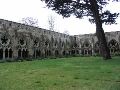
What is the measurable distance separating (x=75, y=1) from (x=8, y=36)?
1252 centimetres

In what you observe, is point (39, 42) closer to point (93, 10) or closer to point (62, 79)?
point (93, 10)

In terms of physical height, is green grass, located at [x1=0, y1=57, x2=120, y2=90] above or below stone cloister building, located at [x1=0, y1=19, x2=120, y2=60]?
below

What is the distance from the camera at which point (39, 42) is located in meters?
39.7

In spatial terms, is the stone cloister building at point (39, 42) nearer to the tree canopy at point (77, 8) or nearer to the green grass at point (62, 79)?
the tree canopy at point (77, 8)

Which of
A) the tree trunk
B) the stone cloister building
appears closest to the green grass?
the tree trunk

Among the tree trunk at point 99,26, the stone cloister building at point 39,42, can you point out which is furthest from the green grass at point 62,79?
the stone cloister building at point 39,42

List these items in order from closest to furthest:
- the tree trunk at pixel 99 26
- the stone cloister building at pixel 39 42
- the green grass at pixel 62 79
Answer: the green grass at pixel 62 79, the tree trunk at pixel 99 26, the stone cloister building at pixel 39 42

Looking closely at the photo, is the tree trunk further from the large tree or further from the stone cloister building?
the stone cloister building

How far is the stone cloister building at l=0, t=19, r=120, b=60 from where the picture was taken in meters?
31.8

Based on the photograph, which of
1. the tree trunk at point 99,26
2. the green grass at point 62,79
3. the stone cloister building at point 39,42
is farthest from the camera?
the stone cloister building at point 39,42

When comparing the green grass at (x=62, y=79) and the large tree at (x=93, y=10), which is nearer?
the green grass at (x=62, y=79)

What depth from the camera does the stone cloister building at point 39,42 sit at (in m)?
31.8

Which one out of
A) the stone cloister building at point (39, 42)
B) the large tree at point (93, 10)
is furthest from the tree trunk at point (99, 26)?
the stone cloister building at point (39, 42)

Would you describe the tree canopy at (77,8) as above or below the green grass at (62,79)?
above
